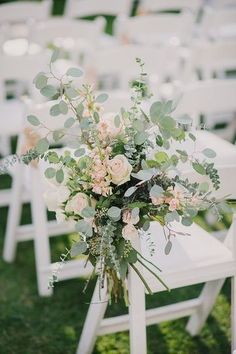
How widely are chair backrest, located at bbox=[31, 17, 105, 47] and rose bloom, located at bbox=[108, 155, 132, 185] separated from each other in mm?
3203

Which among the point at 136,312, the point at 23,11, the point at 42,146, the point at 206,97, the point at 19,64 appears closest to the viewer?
the point at 42,146

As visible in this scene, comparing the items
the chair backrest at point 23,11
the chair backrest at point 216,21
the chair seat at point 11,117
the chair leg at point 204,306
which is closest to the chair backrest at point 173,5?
the chair backrest at point 216,21

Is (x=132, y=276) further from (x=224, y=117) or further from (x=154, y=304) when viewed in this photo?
(x=224, y=117)

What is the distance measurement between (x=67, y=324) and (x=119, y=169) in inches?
58.2

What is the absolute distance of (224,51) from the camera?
401 centimetres

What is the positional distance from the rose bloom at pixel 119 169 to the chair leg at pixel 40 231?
4.13 ft

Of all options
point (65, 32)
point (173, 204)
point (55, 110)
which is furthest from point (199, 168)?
point (65, 32)

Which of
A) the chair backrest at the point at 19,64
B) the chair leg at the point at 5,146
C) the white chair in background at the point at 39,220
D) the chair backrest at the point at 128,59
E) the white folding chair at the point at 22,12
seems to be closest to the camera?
the white chair in background at the point at 39,220

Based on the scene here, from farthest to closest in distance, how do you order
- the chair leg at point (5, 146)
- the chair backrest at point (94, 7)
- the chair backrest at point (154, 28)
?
the chair backrest at point (94, 7), the chair backrest at point (154, 28), the chair leg at point (5, 146)

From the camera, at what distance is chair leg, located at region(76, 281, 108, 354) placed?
2.22 meters

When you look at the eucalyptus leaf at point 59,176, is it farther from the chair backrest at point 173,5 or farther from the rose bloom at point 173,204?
the chair backrest at point 173,5

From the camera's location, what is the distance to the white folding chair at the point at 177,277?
6.47ft

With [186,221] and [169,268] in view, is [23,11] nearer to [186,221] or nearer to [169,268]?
[169,268]

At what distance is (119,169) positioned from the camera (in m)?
1.67
